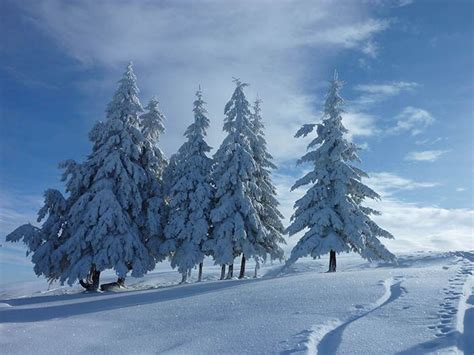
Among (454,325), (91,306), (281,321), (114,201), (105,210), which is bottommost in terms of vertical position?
(91,306)

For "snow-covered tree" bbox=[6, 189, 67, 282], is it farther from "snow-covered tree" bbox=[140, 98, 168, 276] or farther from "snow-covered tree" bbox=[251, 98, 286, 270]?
"snow-covered tree" bbox=[251, 98, 286, 270]

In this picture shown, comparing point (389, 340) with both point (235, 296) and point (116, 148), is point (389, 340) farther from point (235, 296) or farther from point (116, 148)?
point (116, 148)

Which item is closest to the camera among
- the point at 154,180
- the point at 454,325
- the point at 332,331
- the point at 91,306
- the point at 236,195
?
the point at 454,325

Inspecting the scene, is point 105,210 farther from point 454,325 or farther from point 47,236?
point 454,325

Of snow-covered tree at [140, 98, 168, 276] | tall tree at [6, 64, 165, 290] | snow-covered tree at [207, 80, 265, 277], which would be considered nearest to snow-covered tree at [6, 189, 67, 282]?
tall tree at [6, 64, 165, 290]

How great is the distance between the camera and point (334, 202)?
82.4ft

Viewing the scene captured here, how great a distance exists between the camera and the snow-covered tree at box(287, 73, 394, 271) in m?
24.2

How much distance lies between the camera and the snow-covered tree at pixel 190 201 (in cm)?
2755

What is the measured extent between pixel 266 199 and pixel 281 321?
19590 millimetres

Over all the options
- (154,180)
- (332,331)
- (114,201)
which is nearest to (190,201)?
(154,180)

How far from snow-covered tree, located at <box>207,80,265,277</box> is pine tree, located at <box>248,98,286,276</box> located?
0.85 meters

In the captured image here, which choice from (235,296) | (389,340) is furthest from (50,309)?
(389,340)

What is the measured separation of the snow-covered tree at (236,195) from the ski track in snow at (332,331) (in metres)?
14.1

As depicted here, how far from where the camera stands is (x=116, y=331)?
13.0 metres
